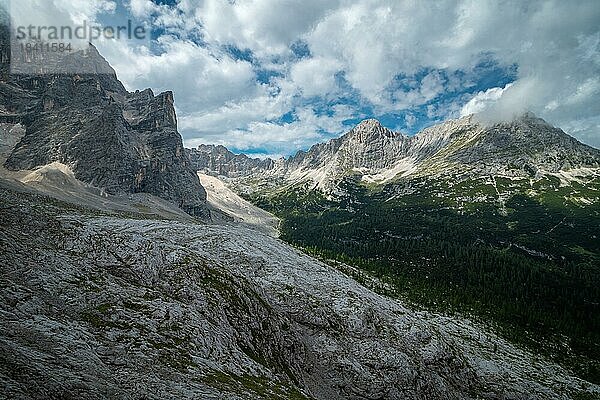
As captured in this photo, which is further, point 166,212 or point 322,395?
point 166,212

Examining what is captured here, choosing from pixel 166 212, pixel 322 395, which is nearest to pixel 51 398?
pixel 322 395

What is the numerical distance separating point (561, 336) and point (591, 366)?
19.9 metres

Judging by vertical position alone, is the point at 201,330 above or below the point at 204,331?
above

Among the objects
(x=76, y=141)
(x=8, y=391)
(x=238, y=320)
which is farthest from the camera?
(x=76, y=141)

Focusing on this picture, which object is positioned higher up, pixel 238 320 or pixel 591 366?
pixel 238 320

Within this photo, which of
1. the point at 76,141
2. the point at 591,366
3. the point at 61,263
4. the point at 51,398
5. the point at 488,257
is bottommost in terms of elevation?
the point at 591,366

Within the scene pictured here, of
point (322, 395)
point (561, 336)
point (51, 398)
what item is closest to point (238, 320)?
point (322, 395)

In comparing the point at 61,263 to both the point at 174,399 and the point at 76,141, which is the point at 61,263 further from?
the point at 76,141

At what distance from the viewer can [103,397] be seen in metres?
19.2

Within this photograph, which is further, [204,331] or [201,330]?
[204,331]

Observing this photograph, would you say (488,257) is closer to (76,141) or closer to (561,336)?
(561,336)

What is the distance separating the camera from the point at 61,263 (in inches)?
1319

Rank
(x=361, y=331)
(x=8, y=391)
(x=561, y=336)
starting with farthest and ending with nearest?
(x=561, y=336) → (x=361, y=331) → (x=8, y=391)

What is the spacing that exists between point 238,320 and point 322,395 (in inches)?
560
